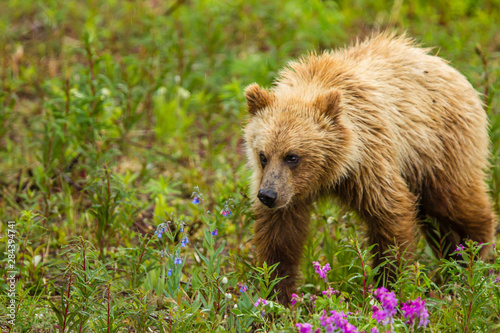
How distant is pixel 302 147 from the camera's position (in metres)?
4.11

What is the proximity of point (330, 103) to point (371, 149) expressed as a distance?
48 cm

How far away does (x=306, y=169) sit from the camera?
4.16 m

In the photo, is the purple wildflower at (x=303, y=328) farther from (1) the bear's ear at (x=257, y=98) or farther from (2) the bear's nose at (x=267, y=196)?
(1) the bear's ear at (x=257, y=98)

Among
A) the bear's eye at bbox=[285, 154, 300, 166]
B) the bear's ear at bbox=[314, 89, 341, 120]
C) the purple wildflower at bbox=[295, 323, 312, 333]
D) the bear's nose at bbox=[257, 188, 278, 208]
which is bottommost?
the purple wildflower at bbox=[295, 323, 312, 333]

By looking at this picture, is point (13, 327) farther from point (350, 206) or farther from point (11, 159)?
point (11, 159)

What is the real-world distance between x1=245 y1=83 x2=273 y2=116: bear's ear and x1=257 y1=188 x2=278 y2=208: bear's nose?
73cm

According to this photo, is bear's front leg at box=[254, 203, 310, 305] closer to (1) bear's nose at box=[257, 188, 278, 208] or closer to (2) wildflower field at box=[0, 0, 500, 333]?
(2) wildflower field at box=[0, 0, 500, 333]

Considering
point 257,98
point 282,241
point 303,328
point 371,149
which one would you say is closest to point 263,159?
point 257,98

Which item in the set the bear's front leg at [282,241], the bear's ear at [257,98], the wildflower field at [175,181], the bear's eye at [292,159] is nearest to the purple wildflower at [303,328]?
the wildflower field at [175,181]

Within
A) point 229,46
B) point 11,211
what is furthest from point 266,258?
point 229,46

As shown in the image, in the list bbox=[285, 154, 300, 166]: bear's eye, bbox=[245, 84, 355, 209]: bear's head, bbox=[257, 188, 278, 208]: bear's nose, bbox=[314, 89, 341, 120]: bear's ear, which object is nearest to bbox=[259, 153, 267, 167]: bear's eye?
bbox=[245, 84, 355, 209]: bear's head

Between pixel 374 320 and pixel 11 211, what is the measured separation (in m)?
3.98

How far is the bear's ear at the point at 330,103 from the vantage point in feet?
13.3

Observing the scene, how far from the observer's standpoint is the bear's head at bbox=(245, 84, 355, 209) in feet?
13.4
